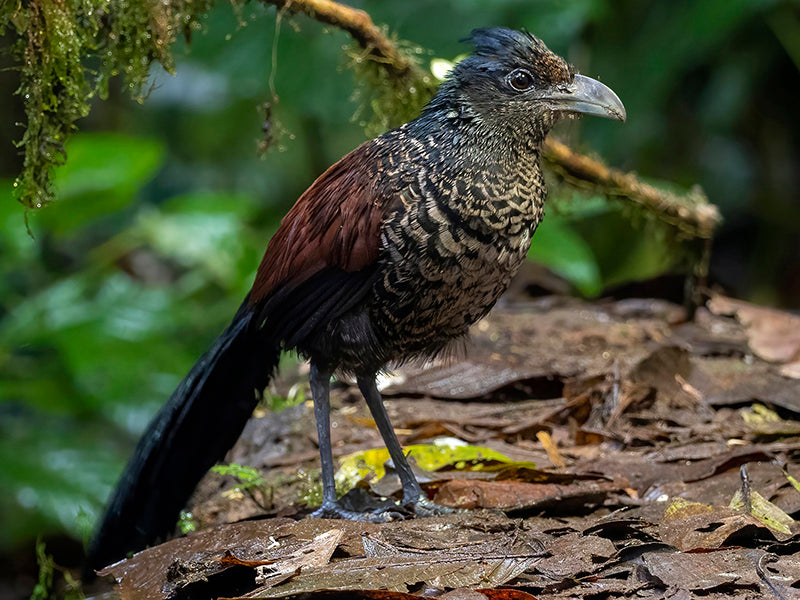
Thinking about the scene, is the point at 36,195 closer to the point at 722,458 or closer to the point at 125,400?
the point at 125,400

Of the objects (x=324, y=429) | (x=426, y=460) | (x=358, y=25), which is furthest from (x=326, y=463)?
(x=358, y=25)

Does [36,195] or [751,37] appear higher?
[751,37]

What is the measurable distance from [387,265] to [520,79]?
85 centimetres

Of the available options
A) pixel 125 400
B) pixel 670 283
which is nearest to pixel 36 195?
pixel 125 400

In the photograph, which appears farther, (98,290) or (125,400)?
(98,290)

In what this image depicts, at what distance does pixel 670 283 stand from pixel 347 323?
339 centimetres

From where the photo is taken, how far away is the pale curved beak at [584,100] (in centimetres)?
309

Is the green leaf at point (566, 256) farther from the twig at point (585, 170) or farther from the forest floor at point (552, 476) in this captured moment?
the twig at point (585, 170)

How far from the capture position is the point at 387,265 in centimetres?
291

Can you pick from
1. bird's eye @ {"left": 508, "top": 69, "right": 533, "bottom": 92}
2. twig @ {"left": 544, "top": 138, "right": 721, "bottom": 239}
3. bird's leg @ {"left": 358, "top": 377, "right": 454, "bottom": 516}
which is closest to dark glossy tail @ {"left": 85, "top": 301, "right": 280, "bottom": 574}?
bird's leg @ {"left": 358, "top": 377, "right": 454, "bottom": 516}

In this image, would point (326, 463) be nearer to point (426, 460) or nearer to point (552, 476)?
point (426, 460)

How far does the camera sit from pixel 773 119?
26.1 feet

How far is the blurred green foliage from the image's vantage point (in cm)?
525

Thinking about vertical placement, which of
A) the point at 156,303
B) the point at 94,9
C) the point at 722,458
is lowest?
the point at 722,458
